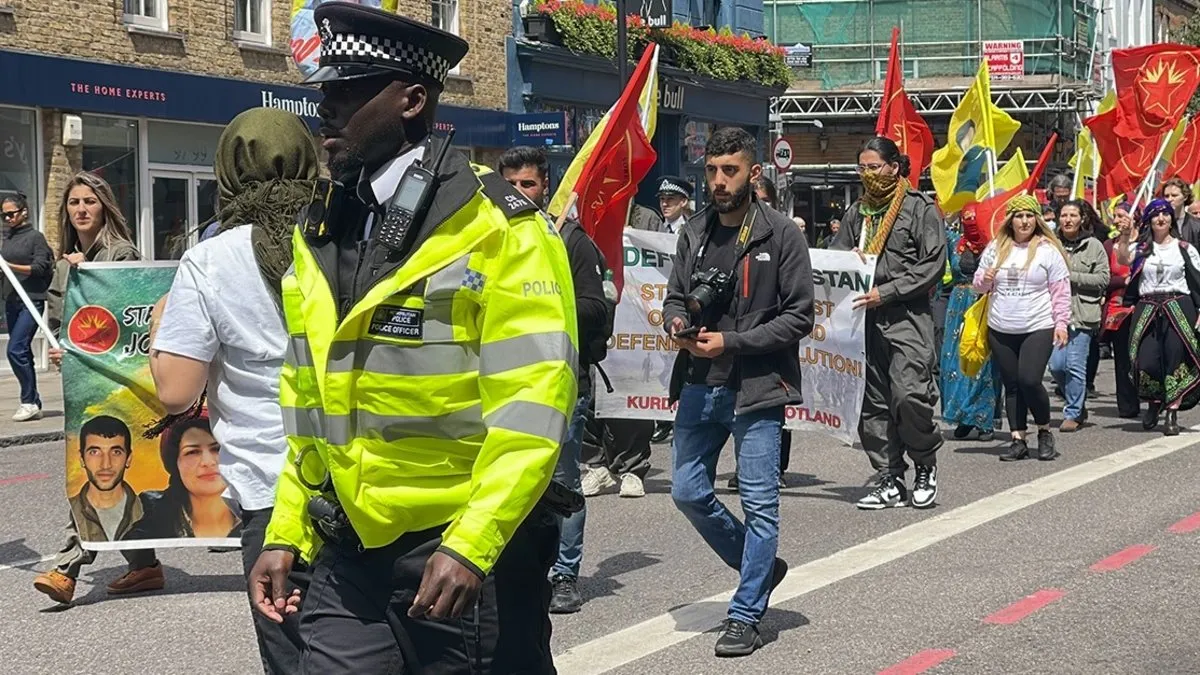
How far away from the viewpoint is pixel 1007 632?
6.74 m

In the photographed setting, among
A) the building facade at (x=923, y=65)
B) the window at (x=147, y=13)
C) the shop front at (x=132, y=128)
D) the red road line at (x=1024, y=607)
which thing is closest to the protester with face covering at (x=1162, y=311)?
the red road line at (x=1024, y=607)

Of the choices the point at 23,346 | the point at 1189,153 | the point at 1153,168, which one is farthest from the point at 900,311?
the point at 1189,153

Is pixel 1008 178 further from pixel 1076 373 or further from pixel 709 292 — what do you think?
pixel 709 292

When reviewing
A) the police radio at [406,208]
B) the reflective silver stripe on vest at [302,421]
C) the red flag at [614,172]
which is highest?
the red flag at [614,172]

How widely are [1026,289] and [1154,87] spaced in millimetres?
8289

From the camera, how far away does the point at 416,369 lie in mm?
3350

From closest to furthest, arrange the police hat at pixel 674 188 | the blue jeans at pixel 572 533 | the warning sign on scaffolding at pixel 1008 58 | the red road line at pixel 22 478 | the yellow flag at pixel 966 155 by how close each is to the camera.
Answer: the blue jeans at pixel 572 533 < the red road line at pixel 22 478 < the police hat at pixel 674 188 < the yellow flag at pixel 966 155 < the warning sign on scaffolding at pixel 1008 58

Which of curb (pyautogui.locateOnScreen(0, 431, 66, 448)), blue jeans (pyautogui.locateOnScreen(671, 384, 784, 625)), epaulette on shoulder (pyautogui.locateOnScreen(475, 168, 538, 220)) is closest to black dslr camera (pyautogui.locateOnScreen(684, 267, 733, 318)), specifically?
blue jeans (pyautogui.locateOnScreen(671, 384, 784, 625))

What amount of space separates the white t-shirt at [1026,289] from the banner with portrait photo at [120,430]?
6419 mm

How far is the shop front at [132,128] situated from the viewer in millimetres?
19125

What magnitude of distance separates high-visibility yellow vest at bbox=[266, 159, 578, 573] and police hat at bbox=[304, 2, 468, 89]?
0.91 feet

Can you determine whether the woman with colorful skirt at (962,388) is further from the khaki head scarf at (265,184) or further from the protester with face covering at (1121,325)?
the khaki head scarf at (265,184)

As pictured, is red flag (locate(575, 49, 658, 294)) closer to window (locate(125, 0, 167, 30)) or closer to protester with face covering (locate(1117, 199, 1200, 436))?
protester with face covering (locate(1117, 199, 1200, 436))

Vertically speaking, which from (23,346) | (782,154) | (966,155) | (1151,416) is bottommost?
(1151,416)
